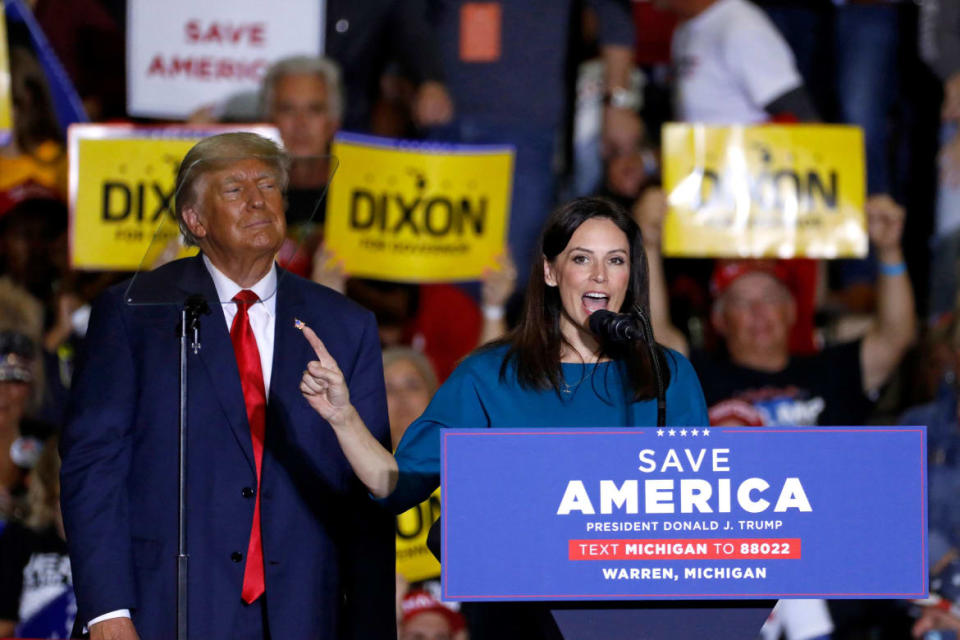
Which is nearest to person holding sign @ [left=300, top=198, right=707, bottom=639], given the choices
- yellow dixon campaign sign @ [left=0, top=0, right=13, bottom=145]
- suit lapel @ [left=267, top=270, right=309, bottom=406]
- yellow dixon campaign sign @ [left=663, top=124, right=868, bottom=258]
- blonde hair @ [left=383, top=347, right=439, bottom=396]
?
suit lapel @ [left=267, top=270, right=309, bottom=406]

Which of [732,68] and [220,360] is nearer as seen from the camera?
[220,360]

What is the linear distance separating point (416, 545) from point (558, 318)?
203 cm

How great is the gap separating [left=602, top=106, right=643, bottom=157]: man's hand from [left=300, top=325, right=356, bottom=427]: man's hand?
349 centimetres

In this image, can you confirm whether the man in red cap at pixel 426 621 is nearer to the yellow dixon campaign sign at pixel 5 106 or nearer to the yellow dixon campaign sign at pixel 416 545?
the yellow dixon campaign sign at pixel 416 545

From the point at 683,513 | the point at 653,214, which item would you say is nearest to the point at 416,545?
the point at 653,214

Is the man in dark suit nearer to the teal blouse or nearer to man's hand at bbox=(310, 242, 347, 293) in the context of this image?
the teal blouse

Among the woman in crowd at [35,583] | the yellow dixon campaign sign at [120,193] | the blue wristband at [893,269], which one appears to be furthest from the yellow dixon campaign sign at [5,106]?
the blue wristband at [893,269]

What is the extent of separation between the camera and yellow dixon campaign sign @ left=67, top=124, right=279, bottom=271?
525 cm

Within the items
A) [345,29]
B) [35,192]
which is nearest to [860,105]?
[345,29]

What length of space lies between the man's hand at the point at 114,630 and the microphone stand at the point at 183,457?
12cm

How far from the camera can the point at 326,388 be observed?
2.85 meters

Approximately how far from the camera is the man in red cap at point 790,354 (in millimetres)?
5379

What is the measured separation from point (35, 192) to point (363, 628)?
11.7ft

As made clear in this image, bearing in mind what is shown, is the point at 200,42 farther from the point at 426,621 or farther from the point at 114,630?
the point at 114,630
